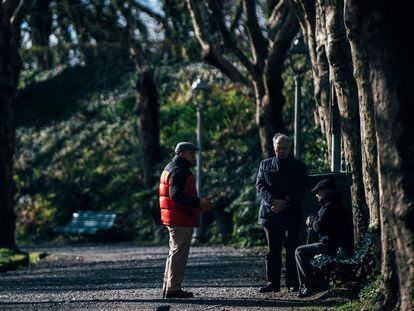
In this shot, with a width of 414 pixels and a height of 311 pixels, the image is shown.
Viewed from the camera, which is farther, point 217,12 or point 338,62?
point 217,12

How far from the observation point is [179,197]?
13.5 meters

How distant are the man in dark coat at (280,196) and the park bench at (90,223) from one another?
1788cm

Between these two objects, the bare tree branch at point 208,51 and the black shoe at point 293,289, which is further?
the bare tree branch at point 208,51

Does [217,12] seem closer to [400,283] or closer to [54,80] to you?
[400,283]

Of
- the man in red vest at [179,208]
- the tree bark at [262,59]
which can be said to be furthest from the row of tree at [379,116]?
the tree bark at [262,59]

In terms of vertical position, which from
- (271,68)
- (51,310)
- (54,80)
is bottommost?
(51,310)

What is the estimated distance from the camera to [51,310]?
1324 cm

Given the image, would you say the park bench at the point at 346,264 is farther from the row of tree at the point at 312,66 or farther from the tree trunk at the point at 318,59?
the tree trunk at the point at 318,59

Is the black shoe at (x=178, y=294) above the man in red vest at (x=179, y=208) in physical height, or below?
below

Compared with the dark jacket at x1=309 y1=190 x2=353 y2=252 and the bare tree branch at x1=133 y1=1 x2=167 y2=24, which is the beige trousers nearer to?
the dark jacket at x1=309 y1=190 x2=353 y2=252

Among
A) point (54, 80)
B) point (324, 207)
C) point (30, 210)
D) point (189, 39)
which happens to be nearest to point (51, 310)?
point (324, 207)

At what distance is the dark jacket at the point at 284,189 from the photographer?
45.8ft

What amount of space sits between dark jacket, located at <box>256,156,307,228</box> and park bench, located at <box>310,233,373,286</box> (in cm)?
91

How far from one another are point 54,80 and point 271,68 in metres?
21.3
